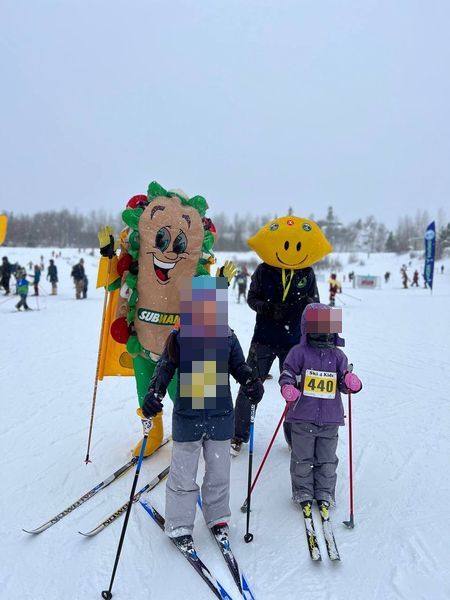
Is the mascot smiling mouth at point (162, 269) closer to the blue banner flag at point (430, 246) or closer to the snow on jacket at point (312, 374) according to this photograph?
the snow on jacket at point (312, 374)

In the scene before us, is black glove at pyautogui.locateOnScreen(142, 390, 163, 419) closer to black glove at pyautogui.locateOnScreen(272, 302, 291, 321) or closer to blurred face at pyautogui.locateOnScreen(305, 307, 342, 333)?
blurred face at pyautogui.locateOnScreen(305, 307, 342, 333)

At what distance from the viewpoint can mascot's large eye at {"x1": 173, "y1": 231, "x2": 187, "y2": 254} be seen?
3350 millimetres

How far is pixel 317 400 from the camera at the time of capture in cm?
290

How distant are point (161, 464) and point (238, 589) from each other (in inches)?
57.2

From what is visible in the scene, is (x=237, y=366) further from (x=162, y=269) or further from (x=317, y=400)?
(x=162, y=269)

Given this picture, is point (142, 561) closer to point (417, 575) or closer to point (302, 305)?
point (417, 575)

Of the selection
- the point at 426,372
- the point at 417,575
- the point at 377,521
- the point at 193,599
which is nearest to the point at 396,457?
the point at 377,521

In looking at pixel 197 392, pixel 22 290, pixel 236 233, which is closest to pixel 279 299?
pixel 197 392

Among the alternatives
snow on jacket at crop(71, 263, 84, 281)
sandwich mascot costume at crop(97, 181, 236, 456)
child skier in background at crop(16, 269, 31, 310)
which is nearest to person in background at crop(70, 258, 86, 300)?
snow on jacket at crop(71, 263, 84, 281)

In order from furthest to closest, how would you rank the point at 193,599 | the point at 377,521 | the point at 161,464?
the point at 161,464 < the point at 377,521 < the point at 193,599

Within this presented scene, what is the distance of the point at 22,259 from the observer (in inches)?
1522

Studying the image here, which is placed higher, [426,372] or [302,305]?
[302,305]

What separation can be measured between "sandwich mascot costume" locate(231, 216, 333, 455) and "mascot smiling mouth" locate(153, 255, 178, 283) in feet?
2.78

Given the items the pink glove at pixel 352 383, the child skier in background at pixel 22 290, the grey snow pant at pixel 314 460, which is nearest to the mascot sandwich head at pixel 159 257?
the grey snow pant at pixel 314 460
